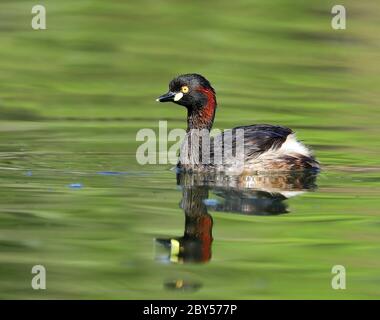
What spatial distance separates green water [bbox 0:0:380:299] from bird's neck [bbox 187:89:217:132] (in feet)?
2.67

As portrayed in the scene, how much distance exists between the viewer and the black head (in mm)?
11391

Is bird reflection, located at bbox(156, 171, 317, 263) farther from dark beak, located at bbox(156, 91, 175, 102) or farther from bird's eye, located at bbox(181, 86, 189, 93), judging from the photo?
bird's eye, located at bbox(181, 86, 189, 93)

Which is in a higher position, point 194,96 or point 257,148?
point 194,96

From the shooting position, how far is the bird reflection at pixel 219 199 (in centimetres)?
835

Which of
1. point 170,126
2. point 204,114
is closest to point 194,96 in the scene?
point 204,114

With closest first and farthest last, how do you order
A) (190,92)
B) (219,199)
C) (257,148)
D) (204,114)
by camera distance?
(219,199) → (257,148) → (190,92) → (204,114)

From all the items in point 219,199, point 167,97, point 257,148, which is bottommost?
point 219,199

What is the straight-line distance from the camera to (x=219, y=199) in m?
9.87

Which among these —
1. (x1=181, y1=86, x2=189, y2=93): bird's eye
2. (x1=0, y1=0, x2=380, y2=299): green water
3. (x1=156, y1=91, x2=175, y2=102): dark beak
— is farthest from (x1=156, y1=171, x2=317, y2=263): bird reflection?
(x1=181, y1=86, x2=189, y2=93): bird's eye

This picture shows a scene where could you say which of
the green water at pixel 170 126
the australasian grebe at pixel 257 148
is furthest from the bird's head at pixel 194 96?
the green water at pixel 170 126

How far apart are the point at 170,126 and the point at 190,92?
175 cm

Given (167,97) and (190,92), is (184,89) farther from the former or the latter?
Result: (167,97)

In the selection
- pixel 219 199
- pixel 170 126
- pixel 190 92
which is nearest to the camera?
pixel 219 199
